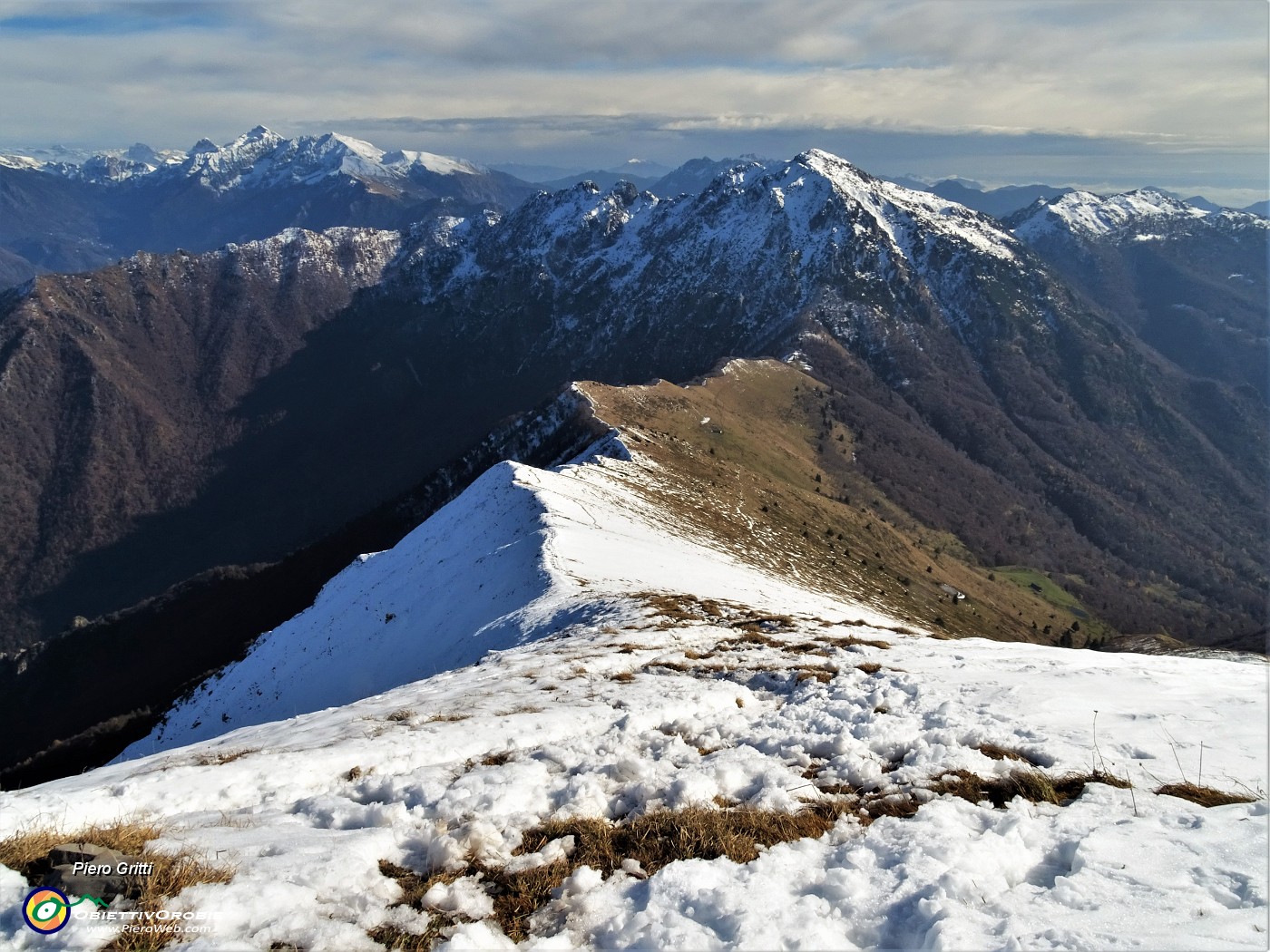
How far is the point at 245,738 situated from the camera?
16797 millimetres

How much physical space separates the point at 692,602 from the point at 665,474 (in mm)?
44060

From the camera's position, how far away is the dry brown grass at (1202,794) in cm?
920

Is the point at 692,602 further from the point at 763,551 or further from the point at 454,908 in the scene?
the point at 763,551

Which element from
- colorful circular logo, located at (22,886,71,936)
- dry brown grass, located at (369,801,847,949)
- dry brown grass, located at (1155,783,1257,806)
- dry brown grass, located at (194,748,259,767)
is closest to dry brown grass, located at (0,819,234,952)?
colorful circular logo, located at (22,886,71,936)

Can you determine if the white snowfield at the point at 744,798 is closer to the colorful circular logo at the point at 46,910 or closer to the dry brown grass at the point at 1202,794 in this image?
the colorful circular logo at the point at 46,910

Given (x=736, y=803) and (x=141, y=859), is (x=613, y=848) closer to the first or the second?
(x=736, y=803)

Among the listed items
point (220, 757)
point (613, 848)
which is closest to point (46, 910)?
point (613, 848)

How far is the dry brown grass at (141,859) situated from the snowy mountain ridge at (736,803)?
24 cm

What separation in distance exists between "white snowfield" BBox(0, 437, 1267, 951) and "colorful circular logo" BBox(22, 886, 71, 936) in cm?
11

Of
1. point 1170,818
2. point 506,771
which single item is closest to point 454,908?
point 506,771

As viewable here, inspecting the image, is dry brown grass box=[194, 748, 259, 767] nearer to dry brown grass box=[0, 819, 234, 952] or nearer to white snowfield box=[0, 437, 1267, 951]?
white snowfield box=[0, 437, 1267, 951]

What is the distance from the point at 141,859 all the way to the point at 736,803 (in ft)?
24.0

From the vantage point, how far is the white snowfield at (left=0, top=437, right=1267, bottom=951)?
6707 millimetres

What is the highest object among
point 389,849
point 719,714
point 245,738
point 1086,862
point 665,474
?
point 1086,862
